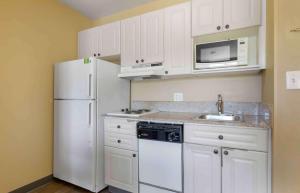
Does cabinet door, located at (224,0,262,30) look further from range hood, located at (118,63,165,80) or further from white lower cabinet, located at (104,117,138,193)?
white lower cabinet, located at (104,117,138,193)

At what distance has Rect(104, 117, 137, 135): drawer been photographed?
199 centimetres

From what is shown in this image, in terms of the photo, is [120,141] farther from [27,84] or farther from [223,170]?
[27,84]

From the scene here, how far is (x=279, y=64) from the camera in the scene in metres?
1.24

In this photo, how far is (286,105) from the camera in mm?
1216

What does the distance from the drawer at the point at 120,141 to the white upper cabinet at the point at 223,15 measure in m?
1.45

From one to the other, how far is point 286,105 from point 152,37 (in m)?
1.65

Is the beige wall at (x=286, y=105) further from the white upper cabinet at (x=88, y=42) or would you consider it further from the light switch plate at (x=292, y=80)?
the white upper cabinet at (x=88, y=42)

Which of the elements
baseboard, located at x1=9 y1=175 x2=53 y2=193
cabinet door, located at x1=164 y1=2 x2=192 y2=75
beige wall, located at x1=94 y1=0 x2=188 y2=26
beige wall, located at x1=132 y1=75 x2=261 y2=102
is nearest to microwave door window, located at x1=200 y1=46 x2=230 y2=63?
cabinet door, located at x1=164 y1=2 x2=192 y2=75

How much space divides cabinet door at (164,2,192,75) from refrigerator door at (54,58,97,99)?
953mm

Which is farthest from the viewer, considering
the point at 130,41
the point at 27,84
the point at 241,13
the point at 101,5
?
the point at 101,5

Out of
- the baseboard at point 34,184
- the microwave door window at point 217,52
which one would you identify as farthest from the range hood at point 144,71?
the baseboard at point 34,184

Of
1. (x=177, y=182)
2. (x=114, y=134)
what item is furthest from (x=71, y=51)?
(x=177, y=182)

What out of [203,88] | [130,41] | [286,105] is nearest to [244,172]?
[286,105]

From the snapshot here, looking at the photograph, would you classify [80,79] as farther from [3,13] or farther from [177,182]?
[177,182]
